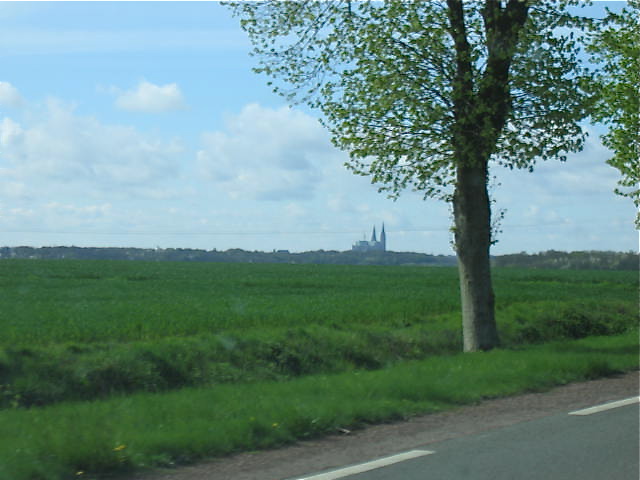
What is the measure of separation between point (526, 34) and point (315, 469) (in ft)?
34.9

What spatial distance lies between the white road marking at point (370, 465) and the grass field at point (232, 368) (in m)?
1.31

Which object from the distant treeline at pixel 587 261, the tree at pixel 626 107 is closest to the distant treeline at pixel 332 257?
the distant treeline at pixel 587 261

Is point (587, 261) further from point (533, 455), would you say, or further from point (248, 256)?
point (533, 455)

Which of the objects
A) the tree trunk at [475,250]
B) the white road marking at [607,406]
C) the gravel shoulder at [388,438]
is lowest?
the gravel shoulder at [388,438]

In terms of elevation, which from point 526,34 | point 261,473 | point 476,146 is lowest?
point 261,473

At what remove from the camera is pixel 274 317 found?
2059 cm

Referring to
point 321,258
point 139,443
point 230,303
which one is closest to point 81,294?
point 230,303

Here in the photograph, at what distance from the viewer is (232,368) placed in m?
14.3

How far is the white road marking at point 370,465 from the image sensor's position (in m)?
6.43

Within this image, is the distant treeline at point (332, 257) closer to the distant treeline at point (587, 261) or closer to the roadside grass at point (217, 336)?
the distant treeline at point (587, 261)

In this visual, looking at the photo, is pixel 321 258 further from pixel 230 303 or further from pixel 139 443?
pixel 139 443

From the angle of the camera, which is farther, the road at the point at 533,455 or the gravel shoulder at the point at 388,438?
the gravel shoulder at the point at 388,438

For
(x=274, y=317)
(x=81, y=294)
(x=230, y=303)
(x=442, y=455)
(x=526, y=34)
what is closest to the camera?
(x=442, y=455)

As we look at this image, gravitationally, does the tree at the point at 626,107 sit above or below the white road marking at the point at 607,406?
above
